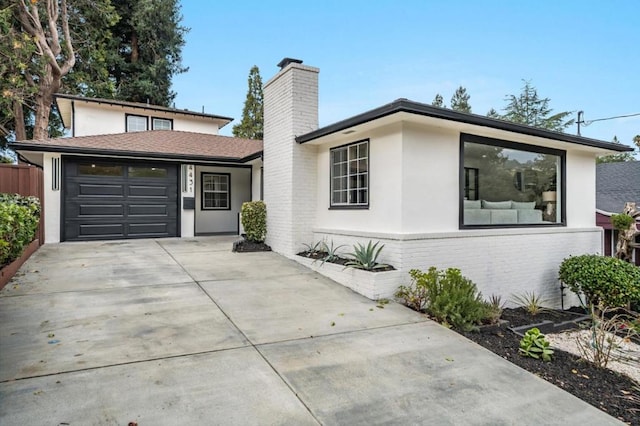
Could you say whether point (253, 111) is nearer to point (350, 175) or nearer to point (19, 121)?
point (19, 121)

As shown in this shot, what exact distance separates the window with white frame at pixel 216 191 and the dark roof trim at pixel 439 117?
6326 mm

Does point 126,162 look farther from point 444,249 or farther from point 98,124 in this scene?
point 444,249

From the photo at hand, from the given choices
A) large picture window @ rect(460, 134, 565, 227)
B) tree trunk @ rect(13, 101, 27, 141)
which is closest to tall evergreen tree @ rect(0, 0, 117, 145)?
tree trunk @ rect(13, 101, 27, 141)

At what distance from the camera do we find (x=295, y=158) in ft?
27.6

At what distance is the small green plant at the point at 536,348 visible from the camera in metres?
4.06

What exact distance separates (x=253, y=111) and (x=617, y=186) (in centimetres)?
2009

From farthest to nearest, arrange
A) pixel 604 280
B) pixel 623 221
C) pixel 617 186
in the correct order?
pixel 617 186 < pixel 623 221 < pixel 604 280

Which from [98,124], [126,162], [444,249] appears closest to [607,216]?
[444,249]

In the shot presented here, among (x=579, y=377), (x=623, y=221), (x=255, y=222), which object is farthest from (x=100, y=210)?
(x=623, y=221)

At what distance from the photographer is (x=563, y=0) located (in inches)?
487

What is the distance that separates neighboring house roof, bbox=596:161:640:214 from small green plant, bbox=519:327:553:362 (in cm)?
1226

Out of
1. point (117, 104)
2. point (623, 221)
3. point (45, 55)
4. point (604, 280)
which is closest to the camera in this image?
point (604, 280)

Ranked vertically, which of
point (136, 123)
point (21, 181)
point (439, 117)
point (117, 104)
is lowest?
point (21, 181)

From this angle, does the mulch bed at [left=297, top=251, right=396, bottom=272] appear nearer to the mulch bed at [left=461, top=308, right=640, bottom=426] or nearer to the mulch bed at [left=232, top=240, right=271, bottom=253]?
the mulch bed at [left=232, top=240, right=271, bottom=253]
